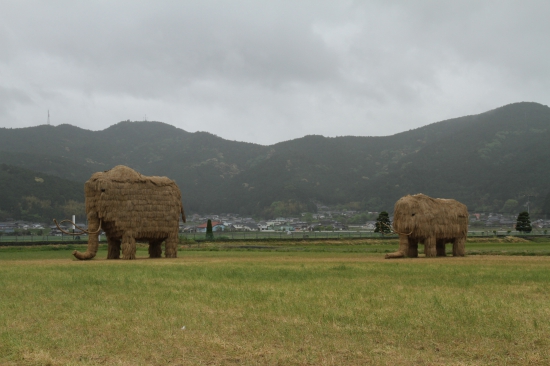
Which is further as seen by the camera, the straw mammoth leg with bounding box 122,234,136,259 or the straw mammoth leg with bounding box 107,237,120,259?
the straw mammoth leg with bounding box 107,237,120,259

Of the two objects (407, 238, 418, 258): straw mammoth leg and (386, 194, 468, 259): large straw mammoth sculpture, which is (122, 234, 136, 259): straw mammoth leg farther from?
(407, 238, 418, 258): straw mammoth leg

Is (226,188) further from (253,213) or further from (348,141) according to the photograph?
(348,141)

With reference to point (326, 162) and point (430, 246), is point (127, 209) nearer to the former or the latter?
point (430, 246)

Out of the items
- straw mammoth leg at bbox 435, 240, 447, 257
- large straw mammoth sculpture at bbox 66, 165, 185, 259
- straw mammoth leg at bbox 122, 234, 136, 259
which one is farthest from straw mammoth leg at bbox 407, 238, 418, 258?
straw mammoth leg at bbox 122, 234, 136, 259

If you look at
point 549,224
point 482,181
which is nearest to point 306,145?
point 482,181

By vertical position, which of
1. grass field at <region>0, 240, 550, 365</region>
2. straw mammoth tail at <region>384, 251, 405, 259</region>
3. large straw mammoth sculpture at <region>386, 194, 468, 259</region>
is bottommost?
straw mammoth tail at <region>384, 251, 405, 259</region>

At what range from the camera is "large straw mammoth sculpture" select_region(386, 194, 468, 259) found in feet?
92.7

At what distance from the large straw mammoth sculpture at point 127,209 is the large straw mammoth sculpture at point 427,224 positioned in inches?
475

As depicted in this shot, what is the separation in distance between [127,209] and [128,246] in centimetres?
187

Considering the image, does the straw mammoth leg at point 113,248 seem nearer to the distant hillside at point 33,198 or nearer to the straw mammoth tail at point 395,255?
the straw mammoth tail at point 395,255

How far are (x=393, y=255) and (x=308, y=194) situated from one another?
123 metres

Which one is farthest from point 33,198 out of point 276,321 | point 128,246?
point 276,321

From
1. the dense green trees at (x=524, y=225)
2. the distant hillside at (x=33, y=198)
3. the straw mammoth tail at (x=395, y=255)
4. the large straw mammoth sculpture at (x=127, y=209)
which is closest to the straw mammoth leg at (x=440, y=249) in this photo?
the straw mammoth tail at (x=395, y=255)

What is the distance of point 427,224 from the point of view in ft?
93.5
